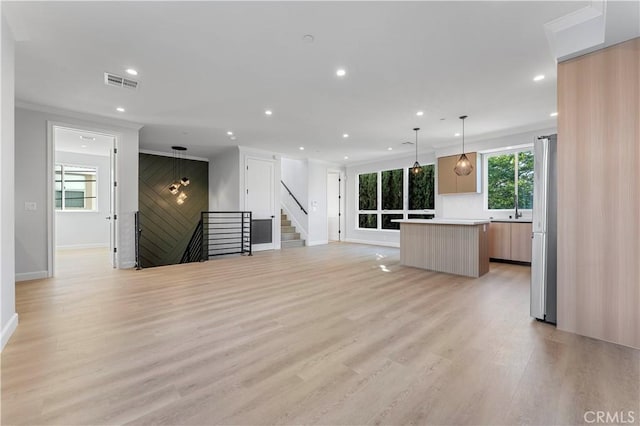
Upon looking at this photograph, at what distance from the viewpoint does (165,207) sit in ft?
28.5

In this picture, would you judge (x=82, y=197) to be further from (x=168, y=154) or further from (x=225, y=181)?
(x=225, y=181)

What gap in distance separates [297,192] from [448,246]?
581 centimetres

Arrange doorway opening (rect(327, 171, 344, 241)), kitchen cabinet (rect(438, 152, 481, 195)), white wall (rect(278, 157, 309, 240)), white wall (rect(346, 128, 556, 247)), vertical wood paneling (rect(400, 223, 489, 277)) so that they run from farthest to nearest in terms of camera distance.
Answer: doorway opening (rect(327, 171, 344, 241)) → white wall (rect(278, 157, 309, 240)) → kitchen cabinet (rect(438, 152, 481, 195)) → white wall (rect(346, 128, 556, 247)) → vertical wood paneling (rect(400, 223, 489, 277))

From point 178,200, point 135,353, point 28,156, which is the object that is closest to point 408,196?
point 178,200

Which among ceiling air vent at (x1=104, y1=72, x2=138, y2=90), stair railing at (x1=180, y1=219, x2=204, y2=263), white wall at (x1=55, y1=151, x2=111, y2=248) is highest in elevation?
ceiling air vent at (x1=104, y1=72, x2=138, y2=90)

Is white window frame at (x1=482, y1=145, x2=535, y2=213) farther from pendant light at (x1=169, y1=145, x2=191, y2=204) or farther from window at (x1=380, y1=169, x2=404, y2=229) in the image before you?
pendant light at (x1=169, y1=145, x2=191, y2=204)

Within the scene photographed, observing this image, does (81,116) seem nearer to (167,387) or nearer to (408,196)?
(167,387)

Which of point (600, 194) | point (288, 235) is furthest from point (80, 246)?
point (600, 194)

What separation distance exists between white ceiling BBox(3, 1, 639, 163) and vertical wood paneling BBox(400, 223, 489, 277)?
7.00 feet

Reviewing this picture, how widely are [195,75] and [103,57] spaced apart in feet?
3.13

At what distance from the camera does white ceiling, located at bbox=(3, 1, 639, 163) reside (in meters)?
2.40

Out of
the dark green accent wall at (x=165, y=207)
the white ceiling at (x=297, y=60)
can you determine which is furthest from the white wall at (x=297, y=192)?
the white ceiling at (x=297, y=60)

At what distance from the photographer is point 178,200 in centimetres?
872

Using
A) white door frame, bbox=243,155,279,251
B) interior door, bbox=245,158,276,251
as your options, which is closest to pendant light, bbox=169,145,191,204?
white door frame, bbox=243,155,279,251
